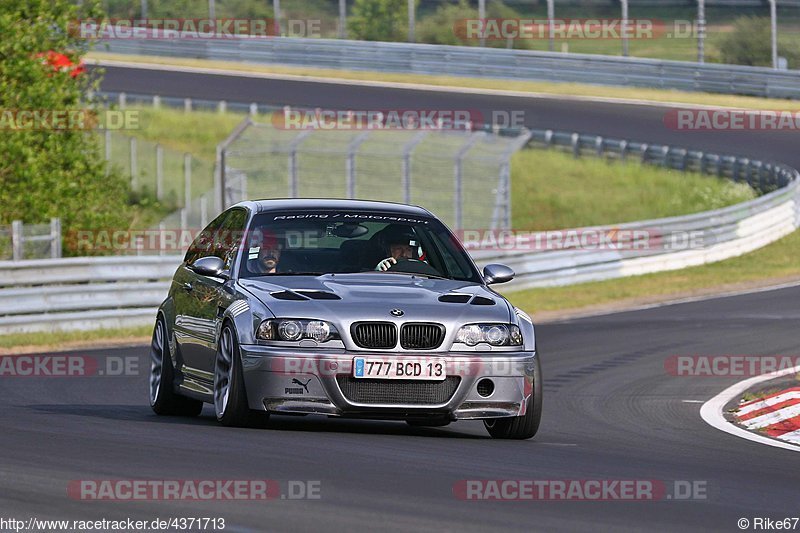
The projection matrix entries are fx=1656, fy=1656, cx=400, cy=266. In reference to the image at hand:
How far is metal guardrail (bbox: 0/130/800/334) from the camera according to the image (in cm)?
1983

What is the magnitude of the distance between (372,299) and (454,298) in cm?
54

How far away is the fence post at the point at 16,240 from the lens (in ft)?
65.7

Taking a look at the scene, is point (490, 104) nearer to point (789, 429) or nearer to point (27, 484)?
point (789, 429)

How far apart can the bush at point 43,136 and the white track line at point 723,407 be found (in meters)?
12.9

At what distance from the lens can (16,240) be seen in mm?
20016

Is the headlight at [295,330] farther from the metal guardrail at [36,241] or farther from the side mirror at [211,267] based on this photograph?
the metal guardrail at [36,241]

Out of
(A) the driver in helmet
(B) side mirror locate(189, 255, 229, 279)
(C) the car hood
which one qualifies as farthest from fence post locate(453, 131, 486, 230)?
(C) the car hood

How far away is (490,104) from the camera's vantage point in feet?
151

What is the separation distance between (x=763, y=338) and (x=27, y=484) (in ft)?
42.4

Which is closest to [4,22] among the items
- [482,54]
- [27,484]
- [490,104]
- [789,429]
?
[789,429]

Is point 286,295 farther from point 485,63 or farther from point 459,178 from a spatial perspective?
point 485,63

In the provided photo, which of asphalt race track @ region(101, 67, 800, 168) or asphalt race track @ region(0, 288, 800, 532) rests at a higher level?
asphalt race track @ region(0, 288, 800, 532)

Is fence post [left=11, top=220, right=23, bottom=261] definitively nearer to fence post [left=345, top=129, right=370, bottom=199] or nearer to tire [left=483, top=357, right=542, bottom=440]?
fence post [left=345, top=129, right=370, bottom=199]

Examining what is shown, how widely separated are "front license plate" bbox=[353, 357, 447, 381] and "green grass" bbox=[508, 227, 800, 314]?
45.9ft
